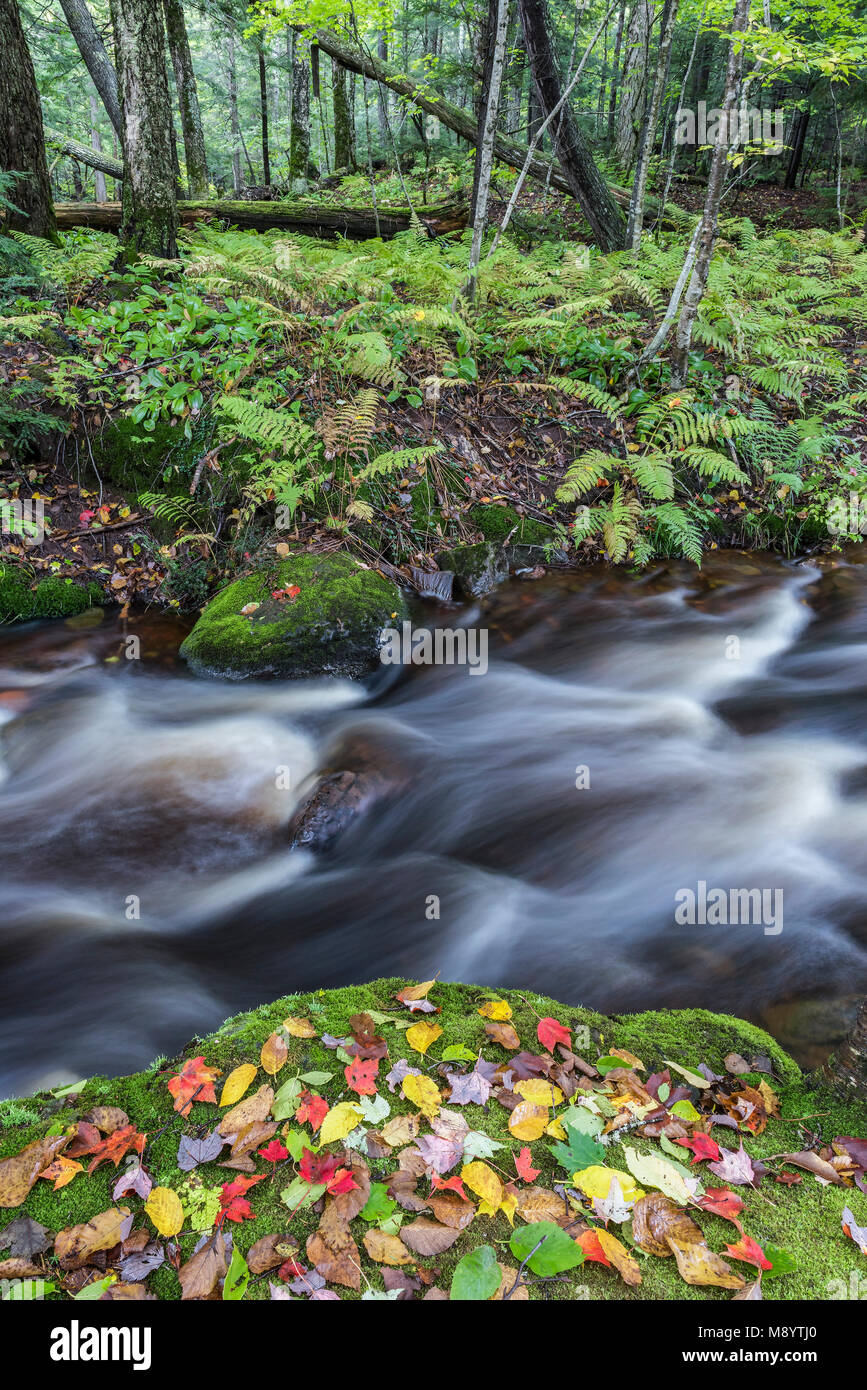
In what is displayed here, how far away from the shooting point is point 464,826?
4.99 meters

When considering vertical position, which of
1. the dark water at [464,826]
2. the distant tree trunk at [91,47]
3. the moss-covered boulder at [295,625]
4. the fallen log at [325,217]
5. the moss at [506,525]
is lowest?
the dark water at [464,826]

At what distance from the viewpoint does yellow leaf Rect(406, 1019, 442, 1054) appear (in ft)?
8.33

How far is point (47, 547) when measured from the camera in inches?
279

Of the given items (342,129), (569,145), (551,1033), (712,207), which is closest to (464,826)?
(551,1033)

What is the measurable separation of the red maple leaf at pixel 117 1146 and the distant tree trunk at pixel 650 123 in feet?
37.9

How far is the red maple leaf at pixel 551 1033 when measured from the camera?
2.61m

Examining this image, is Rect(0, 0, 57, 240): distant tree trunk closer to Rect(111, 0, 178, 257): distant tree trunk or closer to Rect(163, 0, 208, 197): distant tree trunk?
Rect(111, 0, 178, 257): distant tree trunk

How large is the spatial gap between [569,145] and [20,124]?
7169mm

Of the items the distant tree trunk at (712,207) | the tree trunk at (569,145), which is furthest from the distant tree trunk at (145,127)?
the distant tree trunk at (712,207)

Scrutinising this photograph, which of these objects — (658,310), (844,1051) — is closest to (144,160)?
(658,310)

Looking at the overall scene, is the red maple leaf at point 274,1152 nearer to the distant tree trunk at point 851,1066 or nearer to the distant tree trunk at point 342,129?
the distant tree trunk at point 851,1066

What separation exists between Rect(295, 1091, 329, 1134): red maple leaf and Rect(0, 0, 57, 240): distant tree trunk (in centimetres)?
906

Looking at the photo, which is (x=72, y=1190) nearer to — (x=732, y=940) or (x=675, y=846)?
(x=732, y=940)

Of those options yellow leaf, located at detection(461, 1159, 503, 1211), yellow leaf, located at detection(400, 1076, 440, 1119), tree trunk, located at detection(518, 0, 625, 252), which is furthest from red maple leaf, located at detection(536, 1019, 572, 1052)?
tree trunk, located at detection(518, 0, 625, 252)
